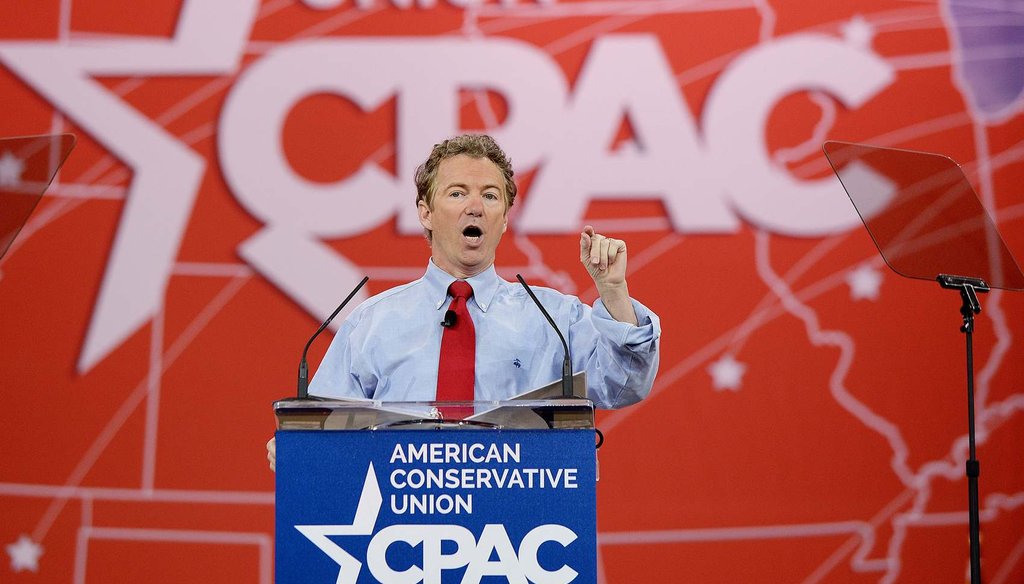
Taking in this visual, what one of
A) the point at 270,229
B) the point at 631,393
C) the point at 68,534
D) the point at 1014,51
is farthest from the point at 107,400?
the point at 1014,51

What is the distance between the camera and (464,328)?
214cm

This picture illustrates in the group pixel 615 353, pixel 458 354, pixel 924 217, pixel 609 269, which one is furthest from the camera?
pixel 924 217

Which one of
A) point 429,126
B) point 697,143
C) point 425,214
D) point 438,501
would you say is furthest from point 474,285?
point 697,143

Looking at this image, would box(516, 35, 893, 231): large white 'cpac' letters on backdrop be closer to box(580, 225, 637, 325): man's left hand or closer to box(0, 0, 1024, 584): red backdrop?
box(0, 0, 1024, 584): red backdrop

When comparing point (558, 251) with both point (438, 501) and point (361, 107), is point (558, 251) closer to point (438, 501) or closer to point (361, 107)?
point (361, 107)

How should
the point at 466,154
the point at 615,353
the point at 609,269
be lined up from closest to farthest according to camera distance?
the point at 609,269 → the point at 615,353 → the point at 466,154

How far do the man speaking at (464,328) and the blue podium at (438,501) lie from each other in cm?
59

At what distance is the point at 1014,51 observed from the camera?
11.3 feet

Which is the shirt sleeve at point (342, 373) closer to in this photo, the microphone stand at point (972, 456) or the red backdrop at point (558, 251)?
the red backdrop at point (558, 251)

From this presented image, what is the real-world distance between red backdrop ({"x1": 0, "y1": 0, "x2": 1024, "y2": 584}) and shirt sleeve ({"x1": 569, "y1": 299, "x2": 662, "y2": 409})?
1.21 m

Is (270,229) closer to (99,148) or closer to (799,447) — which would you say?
(99,148)

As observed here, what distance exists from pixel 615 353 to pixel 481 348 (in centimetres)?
31

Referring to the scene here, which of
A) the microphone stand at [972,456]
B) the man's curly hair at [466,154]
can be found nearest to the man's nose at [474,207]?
the man's curly hair at [466,154]

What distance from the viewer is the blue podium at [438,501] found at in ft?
4.58
